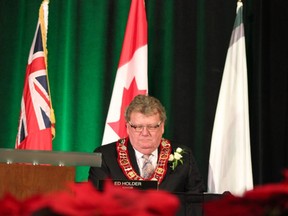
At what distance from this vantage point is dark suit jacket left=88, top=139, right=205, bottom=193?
3.26 m

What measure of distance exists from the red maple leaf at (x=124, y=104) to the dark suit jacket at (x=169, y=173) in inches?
44.4

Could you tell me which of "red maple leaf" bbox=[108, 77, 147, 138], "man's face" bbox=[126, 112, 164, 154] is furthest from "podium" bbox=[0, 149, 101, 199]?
"red maple leaf" bbox=[108, 77, 147, 138]

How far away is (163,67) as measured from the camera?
527 cm

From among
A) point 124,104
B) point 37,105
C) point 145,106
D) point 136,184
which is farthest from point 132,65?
point 136,184

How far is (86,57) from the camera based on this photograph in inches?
207

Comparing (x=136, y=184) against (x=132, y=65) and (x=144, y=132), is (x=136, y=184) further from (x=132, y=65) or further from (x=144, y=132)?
(x=132, y=65)

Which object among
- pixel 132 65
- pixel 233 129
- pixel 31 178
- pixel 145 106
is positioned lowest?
pixel 31 178

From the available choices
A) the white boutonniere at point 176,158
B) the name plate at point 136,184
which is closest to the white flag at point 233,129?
the white boutonniere at point 176,158

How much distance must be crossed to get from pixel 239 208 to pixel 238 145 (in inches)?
174

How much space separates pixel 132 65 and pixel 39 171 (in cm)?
290

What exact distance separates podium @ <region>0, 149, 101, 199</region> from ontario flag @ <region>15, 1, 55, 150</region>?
2.39 m

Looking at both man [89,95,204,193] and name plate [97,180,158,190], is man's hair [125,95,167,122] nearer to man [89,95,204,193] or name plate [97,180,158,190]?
man [89,95,204,193]

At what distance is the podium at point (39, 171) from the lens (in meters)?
2.01

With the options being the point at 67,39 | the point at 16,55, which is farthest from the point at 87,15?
the point at 16,55
